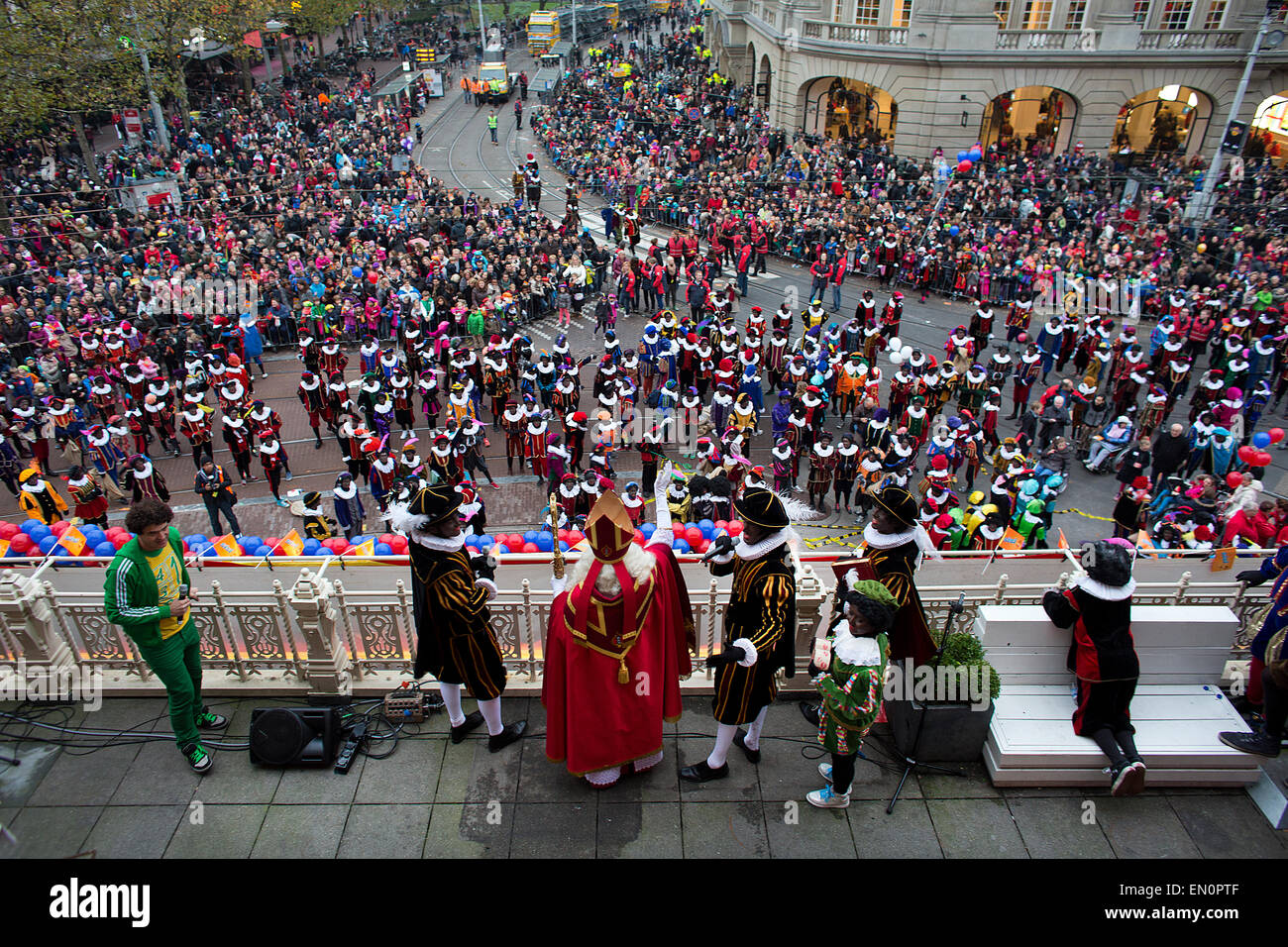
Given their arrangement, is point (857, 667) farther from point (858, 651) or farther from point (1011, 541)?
point (1011, 541)

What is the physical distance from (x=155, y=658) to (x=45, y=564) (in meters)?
1.87

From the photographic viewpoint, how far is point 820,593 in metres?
6.29

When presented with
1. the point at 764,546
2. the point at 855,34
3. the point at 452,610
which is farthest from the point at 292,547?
the point at 855,34

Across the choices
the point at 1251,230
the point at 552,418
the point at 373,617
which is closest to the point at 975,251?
the point at 1251,230

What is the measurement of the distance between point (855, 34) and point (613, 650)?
109 ft

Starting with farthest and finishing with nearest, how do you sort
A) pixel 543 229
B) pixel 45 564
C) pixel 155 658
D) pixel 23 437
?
pixel 543 229, pixel 23 437, pixel 45 564, pixel 155 658

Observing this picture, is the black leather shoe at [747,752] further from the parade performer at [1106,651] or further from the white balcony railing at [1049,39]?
the white balcony railing at [1049,39]

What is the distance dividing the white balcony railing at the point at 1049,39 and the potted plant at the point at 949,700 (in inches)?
1215

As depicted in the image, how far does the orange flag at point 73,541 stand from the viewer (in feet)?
28.6

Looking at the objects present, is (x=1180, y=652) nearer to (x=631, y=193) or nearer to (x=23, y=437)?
(x=23, y=437)

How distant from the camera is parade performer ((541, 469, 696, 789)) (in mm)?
5062

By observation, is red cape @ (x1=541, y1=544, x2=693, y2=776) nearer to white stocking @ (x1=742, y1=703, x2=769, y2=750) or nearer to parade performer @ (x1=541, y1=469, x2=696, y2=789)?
parade performer @ (x1=541, y1=469, x2=696, y2=789)

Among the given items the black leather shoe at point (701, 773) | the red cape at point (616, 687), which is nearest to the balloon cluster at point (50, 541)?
the red cape at point (616, 687)

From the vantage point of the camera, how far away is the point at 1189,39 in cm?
2923
